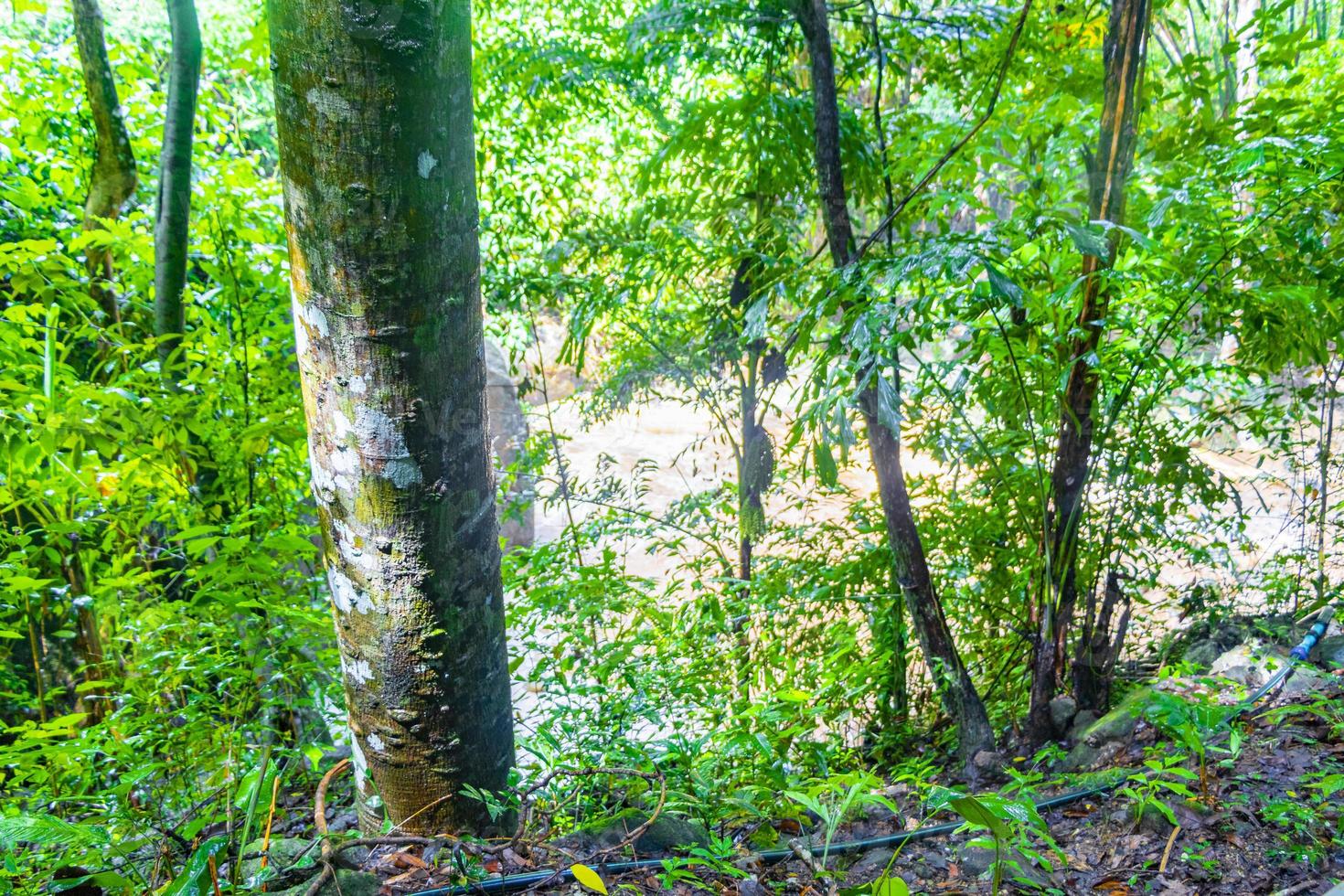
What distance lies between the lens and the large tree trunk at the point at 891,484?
206 cm

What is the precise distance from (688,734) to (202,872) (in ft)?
5.34

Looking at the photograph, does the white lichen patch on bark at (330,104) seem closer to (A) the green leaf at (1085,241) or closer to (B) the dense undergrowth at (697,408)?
(B) the dense undergrowth at (697,408)

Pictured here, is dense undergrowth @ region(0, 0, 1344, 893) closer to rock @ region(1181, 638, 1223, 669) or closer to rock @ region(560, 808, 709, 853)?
rock @ region(560, 808, 709, 853)

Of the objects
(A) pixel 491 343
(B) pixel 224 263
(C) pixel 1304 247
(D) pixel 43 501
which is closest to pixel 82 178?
(B) pixel 224 263

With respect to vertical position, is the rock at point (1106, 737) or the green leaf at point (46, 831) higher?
the green leaf at point (46, 831)

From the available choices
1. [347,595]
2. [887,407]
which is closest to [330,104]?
[347,595]

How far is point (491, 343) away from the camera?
864 cm

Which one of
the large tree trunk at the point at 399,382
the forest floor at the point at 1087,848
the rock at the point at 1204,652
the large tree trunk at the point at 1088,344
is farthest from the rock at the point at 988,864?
the rock at the point at 1204,652

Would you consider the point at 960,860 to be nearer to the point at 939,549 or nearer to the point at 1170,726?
the point at 1170,726

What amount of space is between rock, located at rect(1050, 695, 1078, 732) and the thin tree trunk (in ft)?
9.81

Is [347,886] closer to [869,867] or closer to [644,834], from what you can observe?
[644,834]

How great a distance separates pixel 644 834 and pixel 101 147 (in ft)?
10.4

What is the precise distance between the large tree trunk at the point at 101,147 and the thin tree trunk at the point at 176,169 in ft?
1.19

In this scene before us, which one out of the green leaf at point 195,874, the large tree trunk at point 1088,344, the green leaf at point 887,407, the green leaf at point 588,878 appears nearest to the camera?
the green leaf at point 195,874
